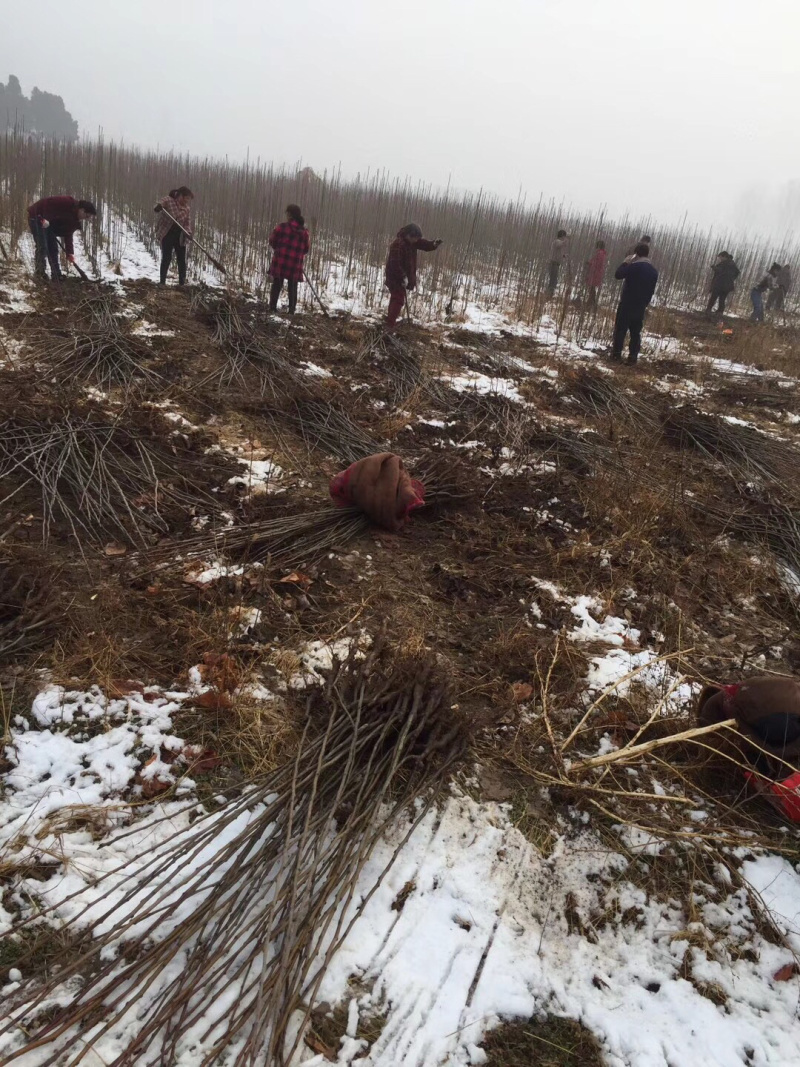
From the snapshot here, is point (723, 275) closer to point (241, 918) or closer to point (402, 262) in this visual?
Answer: point (402, 262)

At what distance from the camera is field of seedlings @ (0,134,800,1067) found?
1.30 meters

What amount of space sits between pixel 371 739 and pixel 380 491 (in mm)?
1551

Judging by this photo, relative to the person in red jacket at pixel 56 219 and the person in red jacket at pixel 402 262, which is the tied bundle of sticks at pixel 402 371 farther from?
the person in red jacket at pixel 56 219

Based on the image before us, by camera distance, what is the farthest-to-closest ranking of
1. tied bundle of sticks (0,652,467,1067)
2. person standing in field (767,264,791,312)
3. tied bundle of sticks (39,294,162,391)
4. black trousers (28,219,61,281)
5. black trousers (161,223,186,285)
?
person standing in field (767,264,791,312) → black trousers (161,223,186,285) → black trousers (28,219,61,281) → tied bundle of sticks (39,294,162,391) → tied bundle of sticks (0,652,467,1067)

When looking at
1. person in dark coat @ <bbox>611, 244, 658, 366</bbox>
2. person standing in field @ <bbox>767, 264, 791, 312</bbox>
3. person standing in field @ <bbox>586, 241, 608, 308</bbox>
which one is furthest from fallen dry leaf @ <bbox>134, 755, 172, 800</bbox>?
person standing in field @ <bbox>767, 264, 791, 312</bbox>

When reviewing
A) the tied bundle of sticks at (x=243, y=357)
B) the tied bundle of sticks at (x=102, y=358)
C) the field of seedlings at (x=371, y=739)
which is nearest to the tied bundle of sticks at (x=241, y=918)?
Result: the field of seedlings at (x=371, y=739)

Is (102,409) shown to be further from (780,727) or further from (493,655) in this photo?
(780,727)

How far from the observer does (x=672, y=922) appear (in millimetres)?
1568

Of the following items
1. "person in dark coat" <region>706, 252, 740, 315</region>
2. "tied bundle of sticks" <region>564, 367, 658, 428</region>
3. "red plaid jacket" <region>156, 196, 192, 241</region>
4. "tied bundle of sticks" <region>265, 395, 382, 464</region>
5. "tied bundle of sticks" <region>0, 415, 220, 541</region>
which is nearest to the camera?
"tied bundle of sticks" <region>0, 415, 220, 541</region>

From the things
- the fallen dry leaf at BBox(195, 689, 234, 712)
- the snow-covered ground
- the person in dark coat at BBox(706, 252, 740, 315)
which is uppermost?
the person in dark coat at BBox(706, 252, 740, 315)

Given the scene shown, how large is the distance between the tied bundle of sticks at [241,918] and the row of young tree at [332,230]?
827 centimetres

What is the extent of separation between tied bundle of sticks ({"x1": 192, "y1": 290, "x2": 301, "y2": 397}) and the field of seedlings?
16 centimetres

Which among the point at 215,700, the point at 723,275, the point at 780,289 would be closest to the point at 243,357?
the point at 215,700

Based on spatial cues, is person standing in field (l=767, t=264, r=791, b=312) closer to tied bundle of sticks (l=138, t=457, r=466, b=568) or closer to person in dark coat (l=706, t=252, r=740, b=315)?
person in dark coat (l=706, t=252, r=740, b=315)
